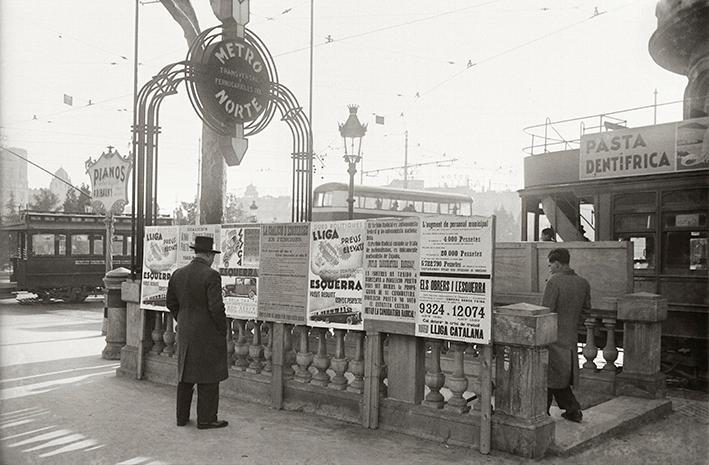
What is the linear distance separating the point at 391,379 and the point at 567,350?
1.83 metres

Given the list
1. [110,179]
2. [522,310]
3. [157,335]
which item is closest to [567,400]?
[522,310]

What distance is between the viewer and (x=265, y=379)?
7.06m

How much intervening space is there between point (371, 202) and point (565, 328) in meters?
21.8

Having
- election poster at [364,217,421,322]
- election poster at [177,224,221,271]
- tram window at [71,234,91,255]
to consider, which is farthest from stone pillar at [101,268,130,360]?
tram window at [71,234,91,255]

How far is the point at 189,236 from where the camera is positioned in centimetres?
802

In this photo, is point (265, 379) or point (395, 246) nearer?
point (395, 246)

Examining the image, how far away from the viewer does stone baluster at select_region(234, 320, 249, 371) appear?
7.33 meters

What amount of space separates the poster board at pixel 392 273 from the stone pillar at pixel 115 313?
537 centimetres

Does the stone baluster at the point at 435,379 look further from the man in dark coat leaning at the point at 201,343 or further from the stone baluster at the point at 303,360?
the man in dark coat leaning at the point at 201,343

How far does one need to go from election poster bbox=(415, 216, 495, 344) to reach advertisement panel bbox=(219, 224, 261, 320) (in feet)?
7.60

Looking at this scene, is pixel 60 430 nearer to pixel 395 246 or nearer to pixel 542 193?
pixel 395 246

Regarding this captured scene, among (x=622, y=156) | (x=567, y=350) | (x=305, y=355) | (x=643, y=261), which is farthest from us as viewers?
(x=622, y=156)

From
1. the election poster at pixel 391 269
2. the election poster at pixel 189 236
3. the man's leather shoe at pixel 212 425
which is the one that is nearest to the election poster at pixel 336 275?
the election poster at pixel 391 269

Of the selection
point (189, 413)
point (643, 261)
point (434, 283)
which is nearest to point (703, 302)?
point (643, 261)
